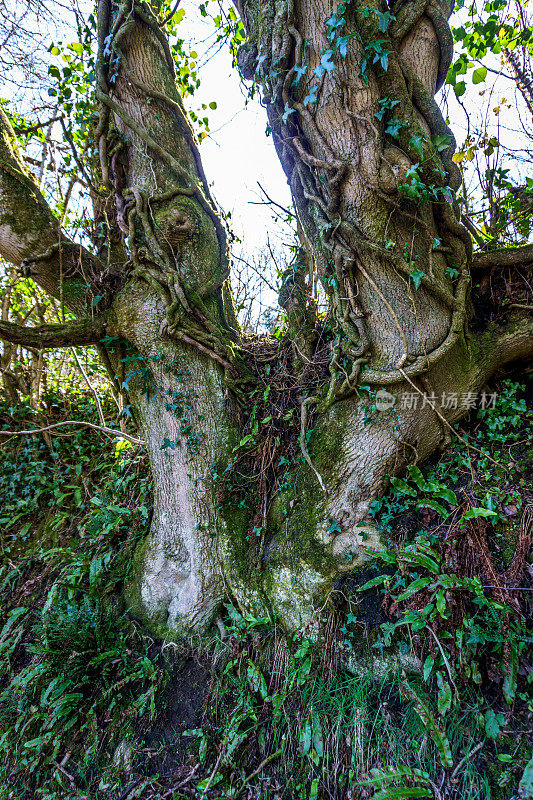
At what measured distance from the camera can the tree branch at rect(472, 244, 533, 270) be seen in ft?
8.66

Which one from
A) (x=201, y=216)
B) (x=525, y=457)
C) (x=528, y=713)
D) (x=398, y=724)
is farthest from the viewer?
(x=201, y=216)

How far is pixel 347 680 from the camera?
7.48 ft

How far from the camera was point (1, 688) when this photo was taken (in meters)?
3.14

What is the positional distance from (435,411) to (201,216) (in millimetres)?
2365

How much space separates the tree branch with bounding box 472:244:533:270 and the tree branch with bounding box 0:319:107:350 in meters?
2.88

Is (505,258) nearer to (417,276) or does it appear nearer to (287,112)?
(417,276)

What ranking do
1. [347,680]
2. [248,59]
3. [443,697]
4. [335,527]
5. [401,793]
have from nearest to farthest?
[401,793] → [443,697] → [347,680] → [335,527] → [248,59]

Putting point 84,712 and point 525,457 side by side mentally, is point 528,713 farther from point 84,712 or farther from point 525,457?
point 84,712

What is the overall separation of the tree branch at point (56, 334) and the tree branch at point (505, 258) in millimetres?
2882

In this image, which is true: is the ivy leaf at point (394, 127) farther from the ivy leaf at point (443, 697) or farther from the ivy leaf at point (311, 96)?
the ivy leaf at point (443, 697)

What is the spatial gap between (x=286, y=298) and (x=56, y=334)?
6.00ft

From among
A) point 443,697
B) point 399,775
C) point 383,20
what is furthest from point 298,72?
point 399,775

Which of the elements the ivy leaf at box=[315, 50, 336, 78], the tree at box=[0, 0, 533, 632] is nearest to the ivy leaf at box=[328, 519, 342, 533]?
the tree at box=[0, 0, 533, 632]

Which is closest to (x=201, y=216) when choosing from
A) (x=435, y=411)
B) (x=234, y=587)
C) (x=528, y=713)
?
(x=435, y=411)
